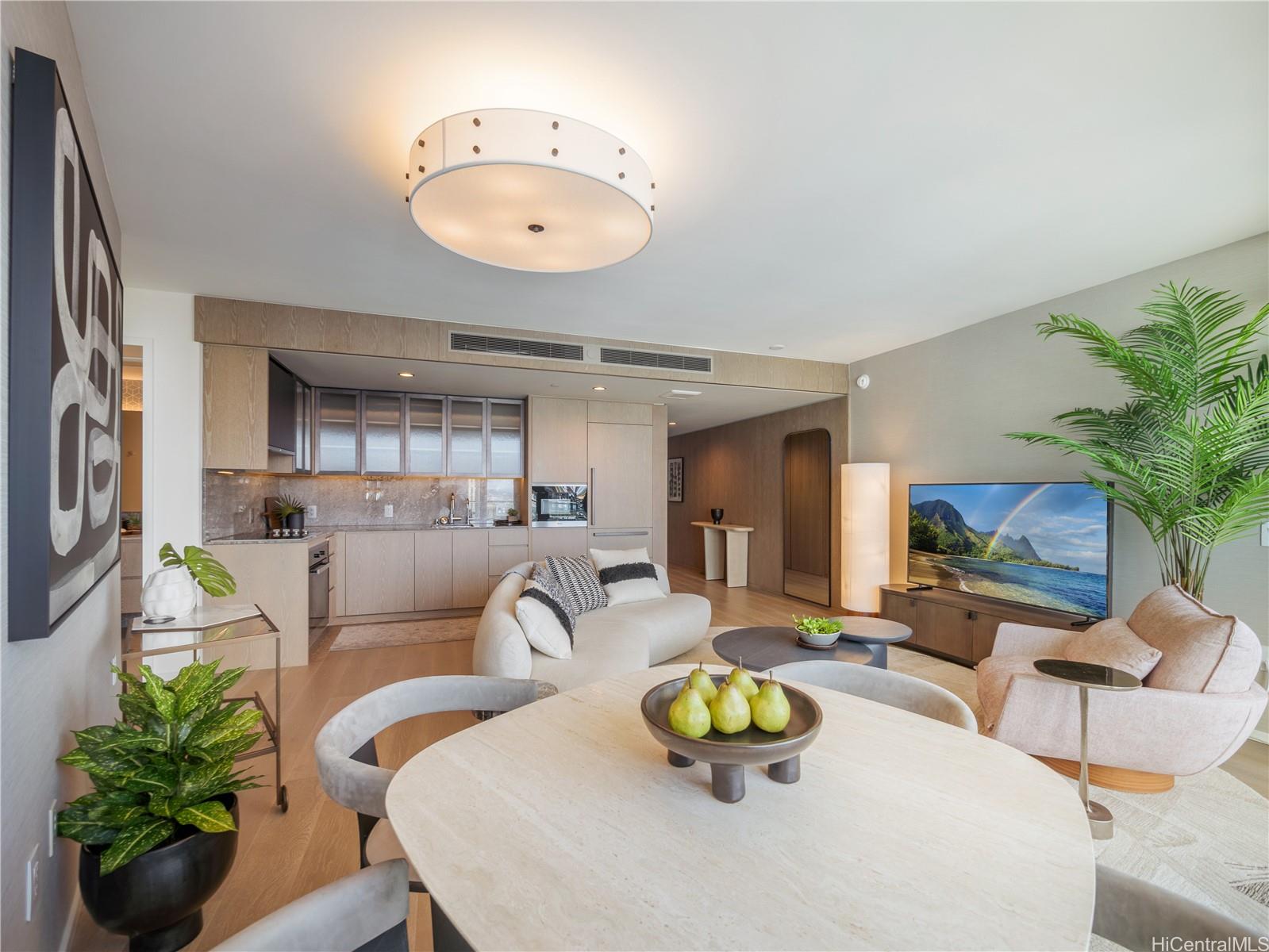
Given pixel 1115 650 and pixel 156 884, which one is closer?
pixel 156 884

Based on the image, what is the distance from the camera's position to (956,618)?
4176 mm

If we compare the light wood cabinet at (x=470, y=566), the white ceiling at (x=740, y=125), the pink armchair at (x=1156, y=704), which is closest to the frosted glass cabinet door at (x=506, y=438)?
the light wood cabinet at (x=470, y=566)

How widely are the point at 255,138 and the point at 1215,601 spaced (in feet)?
16.9

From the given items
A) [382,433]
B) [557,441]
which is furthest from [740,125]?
[382,433]

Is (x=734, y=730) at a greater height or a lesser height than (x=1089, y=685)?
greater

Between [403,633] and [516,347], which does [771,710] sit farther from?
[403,633]

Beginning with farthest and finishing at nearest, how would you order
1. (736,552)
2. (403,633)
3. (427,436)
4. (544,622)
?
(736,552)
(427,436)
(403,633)
(544,622)

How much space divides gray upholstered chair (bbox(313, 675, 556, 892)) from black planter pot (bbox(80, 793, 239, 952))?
0.36 meters

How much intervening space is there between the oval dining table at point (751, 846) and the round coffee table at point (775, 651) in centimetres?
174

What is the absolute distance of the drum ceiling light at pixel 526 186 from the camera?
1734 millimetres

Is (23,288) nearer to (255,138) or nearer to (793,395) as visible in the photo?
(255,138)

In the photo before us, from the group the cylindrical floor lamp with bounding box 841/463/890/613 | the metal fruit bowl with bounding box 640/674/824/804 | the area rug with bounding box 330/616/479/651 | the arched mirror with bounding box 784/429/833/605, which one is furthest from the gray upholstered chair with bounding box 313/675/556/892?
the arched mirror with bounding box 784/429/833/605

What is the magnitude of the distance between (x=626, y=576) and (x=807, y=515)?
11.9ft

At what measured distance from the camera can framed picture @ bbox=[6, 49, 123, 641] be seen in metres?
1.09
